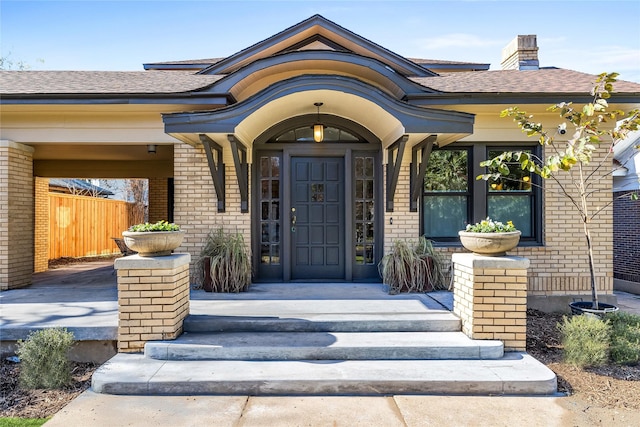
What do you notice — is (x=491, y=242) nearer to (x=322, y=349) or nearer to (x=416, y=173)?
(x=322, y=349)

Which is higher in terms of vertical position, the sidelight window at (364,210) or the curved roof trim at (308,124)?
the curved roof trim at (308,124)

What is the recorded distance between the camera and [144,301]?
421cm

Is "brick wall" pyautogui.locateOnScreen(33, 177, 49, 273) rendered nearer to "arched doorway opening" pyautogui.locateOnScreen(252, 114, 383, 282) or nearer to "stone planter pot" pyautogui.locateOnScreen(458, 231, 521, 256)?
"arched doorway opening" pyautogui.locateOnScreen(252, 114, 383, 282)

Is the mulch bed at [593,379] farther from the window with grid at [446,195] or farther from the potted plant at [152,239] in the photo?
the potted plant at [152,239]

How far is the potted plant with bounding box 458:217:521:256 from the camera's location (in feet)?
13.9

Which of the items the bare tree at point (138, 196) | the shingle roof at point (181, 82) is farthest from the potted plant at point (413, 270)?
the bare tree at point (138, 196)

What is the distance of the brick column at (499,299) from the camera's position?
14.0 feet

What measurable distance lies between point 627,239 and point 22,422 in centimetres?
1222

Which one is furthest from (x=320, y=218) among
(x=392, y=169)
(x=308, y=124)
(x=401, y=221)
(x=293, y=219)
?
(x=308, y=124)

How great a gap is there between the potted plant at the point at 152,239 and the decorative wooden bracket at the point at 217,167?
1845 mm

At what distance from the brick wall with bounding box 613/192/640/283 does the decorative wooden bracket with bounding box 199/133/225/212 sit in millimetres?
9105

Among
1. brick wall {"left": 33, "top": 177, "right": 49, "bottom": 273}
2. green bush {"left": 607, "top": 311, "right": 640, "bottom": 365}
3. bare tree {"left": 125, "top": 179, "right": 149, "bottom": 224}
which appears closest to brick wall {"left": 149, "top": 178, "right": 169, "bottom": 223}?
brick wall {"left": 33, "top": 177, "right": 49, "bottom": 273}

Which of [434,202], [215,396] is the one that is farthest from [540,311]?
[215,396]

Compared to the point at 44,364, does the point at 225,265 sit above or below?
above
